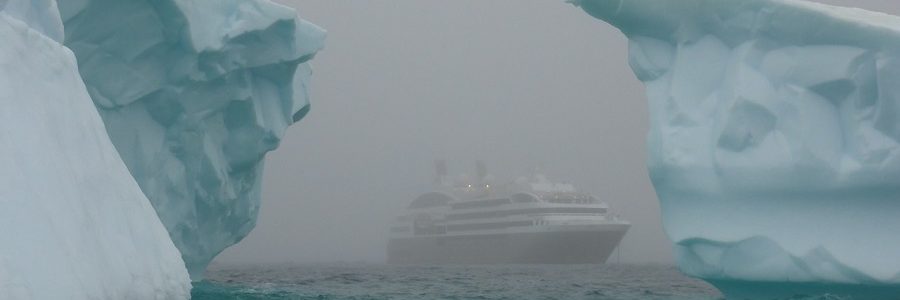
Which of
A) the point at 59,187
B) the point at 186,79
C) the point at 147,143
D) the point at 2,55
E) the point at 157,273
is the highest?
the point at 186,79

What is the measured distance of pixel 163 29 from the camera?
13602 mm

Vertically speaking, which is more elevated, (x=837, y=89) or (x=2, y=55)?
(x=837, y=89)

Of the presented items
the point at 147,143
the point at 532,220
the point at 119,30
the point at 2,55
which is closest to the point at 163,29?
the point at 119,30

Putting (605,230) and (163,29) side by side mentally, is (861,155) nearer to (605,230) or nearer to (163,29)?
(163,29)

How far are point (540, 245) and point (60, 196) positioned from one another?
37.3 meters

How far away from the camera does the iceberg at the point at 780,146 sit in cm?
987

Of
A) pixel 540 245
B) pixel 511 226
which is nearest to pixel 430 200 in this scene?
pixel 511 226

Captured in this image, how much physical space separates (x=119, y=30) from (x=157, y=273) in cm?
771

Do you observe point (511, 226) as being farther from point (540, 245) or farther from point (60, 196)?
point (60, 196)

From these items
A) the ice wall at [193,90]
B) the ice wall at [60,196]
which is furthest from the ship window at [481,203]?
the ice wall at [60,196]

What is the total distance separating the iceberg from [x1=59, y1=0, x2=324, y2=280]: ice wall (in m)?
5.67

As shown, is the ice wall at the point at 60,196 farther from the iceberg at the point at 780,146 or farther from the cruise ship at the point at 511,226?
the cruise ship at the point at 511,226

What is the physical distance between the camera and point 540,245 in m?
42.2

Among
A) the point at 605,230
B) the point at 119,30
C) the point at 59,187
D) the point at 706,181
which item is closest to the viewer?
the point at 59,187
